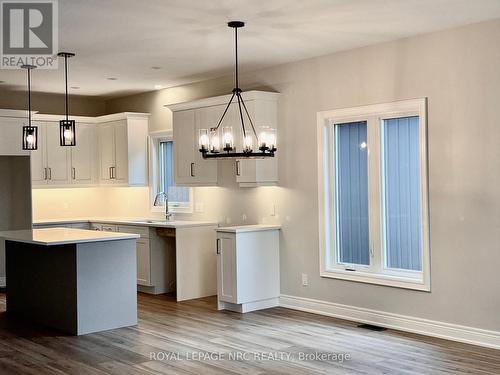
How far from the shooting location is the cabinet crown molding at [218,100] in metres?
6.77

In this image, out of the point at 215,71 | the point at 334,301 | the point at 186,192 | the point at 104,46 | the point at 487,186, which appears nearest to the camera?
the point at 487,186

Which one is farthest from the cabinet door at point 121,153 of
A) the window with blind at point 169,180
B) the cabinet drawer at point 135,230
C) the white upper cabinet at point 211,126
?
the white upper cabinet at point 211,126

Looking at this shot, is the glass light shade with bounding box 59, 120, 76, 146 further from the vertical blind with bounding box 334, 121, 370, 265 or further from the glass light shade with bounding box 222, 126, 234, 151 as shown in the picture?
the vertical blind with bounding box 334, 121, 370, 265

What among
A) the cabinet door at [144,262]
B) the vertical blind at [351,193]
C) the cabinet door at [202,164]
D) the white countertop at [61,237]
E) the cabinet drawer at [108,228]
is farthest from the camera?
the cabinet drawer at [108,228]

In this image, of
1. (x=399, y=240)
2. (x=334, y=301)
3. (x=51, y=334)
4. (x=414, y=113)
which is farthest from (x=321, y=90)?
(x=51, y=334)

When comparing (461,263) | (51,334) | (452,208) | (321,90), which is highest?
(321,90)

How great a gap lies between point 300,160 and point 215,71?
61.0 inches

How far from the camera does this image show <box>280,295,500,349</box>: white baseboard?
5184 mm

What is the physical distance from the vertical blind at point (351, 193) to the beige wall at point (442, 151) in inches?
10.0

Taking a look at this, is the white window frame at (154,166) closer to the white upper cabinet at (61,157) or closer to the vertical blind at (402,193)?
the white upper cabinet at (61,157)

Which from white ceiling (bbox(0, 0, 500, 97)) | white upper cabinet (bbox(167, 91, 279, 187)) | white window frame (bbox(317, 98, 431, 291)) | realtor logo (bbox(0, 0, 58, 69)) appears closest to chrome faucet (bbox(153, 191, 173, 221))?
white upper cabinet (bbox(167, 91, 279, 187))

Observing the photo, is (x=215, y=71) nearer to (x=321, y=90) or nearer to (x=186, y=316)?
(x=321, y=90)

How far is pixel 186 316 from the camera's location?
21.5 feet

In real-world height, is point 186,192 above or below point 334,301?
above
